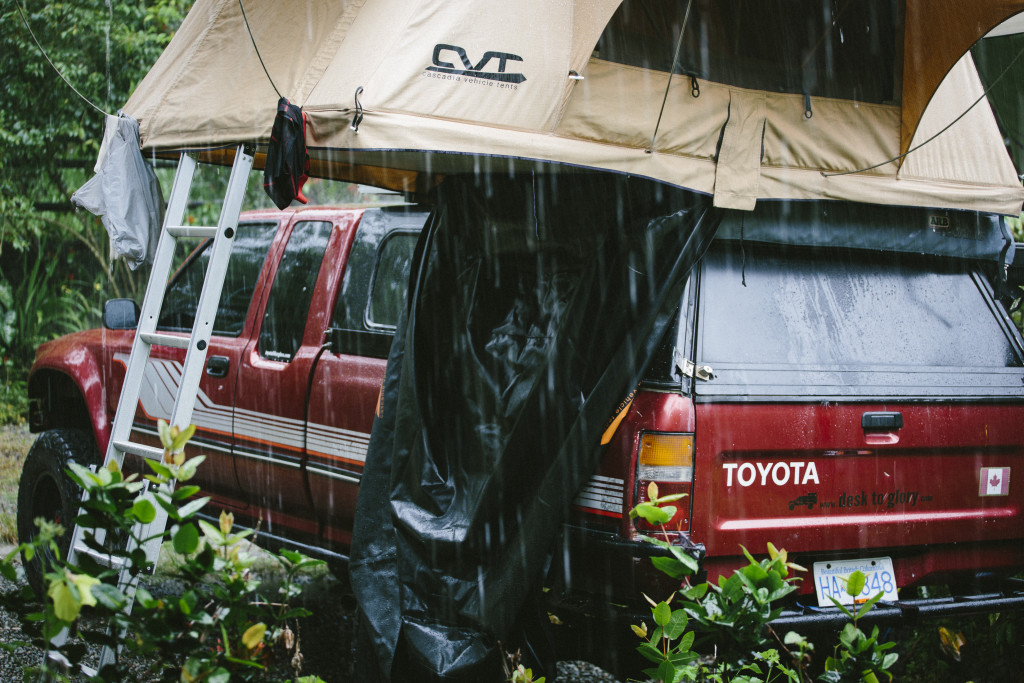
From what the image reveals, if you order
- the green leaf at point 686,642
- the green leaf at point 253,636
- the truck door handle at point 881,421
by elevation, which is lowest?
the green leaf at point 686,642

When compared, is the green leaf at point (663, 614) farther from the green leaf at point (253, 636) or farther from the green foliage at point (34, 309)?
the green foliage at point (34, 309)

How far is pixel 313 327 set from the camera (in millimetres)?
4320

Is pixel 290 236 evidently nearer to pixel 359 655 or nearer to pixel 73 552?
pixel 73 552

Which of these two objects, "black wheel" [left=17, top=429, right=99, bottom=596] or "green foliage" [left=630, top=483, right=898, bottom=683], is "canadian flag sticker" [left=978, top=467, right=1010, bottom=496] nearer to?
"green foliage" [left=630, top=483, right=898, bottom=683]

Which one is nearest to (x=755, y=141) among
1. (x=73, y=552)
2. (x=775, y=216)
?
(x=775, y=216)

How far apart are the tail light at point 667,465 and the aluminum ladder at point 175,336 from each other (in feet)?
5.21

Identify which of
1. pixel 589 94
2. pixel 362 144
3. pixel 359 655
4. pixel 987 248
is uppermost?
pixel 589 94

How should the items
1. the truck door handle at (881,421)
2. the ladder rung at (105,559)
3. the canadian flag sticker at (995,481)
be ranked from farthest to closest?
the canadian flag sticker at (995,481)
the truck door handle at (881,421)
the ladder rung at (105,559)

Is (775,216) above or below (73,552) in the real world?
above

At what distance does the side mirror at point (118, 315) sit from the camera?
14.8ft

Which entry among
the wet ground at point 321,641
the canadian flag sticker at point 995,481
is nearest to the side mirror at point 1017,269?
the canadian flag sticker at point 995,481

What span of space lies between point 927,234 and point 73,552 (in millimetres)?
3567

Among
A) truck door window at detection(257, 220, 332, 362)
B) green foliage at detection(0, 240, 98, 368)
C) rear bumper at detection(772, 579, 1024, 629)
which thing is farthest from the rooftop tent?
green foliage at detection(0, 240, 98, 368)

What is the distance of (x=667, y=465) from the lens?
2.96 metres
